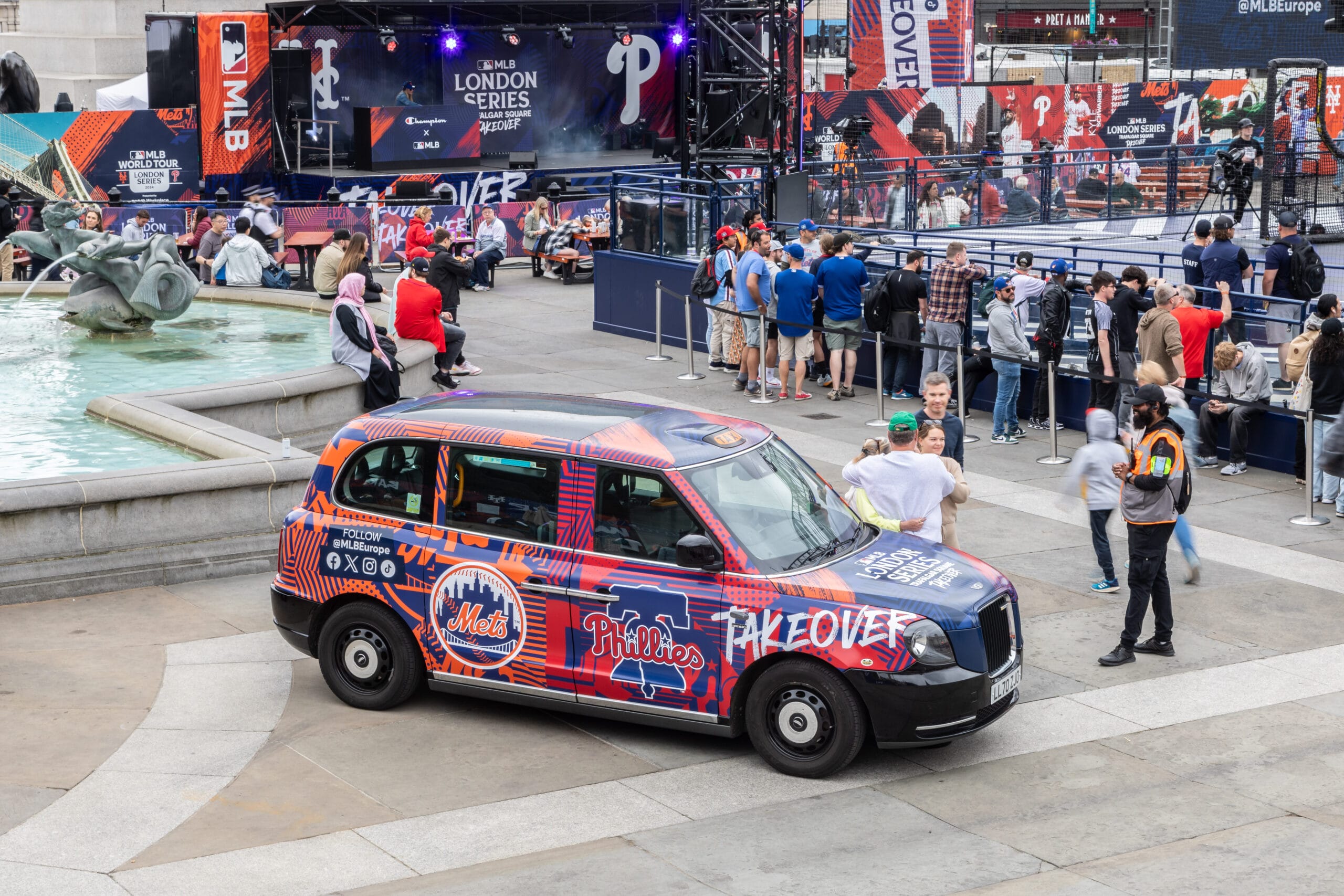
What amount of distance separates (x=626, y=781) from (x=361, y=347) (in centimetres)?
805

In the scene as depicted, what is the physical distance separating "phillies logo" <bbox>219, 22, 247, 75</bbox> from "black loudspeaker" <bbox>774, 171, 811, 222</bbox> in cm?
1821

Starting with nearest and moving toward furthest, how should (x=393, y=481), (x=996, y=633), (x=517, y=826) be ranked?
(x=517, y=826)
(x=996, y=633)
(x=393, y=481)

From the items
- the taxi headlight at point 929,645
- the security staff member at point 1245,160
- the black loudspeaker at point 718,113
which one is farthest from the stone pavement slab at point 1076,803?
the security staff member at point 1245,160

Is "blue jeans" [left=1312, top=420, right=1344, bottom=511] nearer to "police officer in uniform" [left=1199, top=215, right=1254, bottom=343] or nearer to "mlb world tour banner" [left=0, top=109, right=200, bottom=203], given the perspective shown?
"police officer in uniform" [left=1199, top=215, right=1254, bottom=343]

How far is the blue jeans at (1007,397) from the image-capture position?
1667 centimetres

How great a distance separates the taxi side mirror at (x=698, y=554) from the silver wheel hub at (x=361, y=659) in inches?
79.5

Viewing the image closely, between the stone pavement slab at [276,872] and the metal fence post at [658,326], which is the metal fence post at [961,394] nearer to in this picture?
the metal fence post at [658,326]

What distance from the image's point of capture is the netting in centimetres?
2950

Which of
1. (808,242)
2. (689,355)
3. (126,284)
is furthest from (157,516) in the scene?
(808,242)

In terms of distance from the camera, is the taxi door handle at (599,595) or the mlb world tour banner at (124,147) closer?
the taxi door handle at (599,595)

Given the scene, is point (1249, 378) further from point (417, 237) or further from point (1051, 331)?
point (417, 237)

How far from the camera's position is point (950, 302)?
58.4 feet

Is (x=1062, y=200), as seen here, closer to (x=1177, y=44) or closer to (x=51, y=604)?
(x=1177, y=44)

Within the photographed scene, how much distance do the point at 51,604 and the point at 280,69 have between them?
29444 mm
